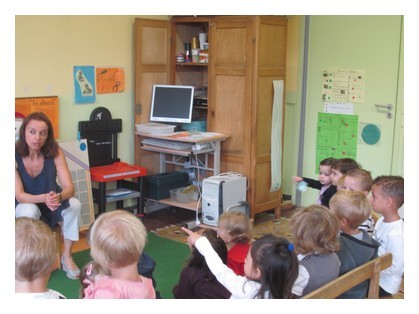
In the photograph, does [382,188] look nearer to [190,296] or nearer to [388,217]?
[388,217]

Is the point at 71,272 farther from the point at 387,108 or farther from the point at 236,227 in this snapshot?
the point at 387,108

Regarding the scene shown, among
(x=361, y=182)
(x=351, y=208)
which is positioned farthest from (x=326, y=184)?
(x=351, y=208)

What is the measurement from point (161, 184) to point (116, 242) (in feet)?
10.7

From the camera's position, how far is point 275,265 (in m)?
2.07

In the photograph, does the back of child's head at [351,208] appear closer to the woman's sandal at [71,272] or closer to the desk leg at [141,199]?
the woman's sandal at [71,272]

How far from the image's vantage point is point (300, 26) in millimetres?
5598

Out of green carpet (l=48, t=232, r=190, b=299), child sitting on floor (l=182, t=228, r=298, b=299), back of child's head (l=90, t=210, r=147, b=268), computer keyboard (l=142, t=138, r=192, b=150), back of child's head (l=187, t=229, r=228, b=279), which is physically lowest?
green carpet (l=48, t=232, r=190, b=299)

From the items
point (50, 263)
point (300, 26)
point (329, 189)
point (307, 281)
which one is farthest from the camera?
point (300, 26)

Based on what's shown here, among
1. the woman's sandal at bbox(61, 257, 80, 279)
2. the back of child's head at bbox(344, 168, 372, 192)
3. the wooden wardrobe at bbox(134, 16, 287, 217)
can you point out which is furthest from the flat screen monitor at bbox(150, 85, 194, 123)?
the back of child's head at bbox(344, 168, 372, 192)

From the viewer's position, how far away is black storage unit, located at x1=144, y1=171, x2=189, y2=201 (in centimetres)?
524

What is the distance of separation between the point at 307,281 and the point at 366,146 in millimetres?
3236

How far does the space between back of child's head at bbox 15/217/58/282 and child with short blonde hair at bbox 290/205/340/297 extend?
98cm

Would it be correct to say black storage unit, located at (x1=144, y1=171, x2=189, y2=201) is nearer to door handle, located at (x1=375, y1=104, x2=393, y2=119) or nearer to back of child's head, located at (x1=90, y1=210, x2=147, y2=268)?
door handle, located at (x1=375, y1=104, x2=393, y2=119)
